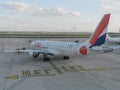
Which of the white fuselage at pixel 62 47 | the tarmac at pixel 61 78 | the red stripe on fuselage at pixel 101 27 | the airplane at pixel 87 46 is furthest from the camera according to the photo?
the white fuselage at pixel 62 47

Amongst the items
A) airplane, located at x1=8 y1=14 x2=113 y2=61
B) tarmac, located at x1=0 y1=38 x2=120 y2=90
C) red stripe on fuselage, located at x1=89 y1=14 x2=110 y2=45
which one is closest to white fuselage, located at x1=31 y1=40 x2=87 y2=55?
airplane, located at x1=8 y1=14 x2=113 y2=61

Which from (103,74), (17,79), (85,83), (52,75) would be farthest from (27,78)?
(103,74)

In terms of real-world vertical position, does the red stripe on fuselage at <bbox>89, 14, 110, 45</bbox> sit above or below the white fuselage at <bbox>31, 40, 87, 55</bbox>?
above

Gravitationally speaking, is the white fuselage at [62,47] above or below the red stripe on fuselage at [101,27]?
below

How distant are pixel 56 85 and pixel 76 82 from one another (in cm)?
224

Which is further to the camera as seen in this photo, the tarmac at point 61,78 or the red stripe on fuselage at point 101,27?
the red stripe on fuselage at point 101,27

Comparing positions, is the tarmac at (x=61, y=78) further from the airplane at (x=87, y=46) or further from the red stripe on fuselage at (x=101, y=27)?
the red stripe on fuselage at (x=101, y=27)

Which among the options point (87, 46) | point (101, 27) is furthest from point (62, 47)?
point (101, 27)

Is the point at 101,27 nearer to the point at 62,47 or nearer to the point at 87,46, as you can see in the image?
the point at 87,46

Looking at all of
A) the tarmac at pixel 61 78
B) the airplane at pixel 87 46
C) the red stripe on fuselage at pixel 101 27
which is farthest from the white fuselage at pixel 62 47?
the tarmac at pixel 61 78

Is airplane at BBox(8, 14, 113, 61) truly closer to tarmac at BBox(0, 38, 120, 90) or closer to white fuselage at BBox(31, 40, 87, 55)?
white fuselage at BBox(31, 40, 87, 55)

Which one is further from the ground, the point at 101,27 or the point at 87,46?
the point at 101,27

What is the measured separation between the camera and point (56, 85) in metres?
20.2

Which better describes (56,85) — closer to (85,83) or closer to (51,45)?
(85,83)
